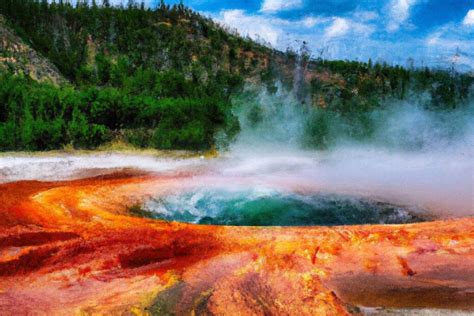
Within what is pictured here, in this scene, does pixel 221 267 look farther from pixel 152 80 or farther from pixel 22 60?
pixel 22 60

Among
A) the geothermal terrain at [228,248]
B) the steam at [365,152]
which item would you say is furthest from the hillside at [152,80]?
the geothermal terrain at [228,248]

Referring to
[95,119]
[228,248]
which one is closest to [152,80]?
[95,119]

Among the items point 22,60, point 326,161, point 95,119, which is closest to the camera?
point 326,161

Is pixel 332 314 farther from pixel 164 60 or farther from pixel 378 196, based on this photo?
pixel 164 60

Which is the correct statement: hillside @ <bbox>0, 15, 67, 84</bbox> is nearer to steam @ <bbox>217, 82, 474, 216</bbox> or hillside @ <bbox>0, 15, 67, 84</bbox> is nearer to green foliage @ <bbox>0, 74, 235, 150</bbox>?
green foliage @ <bbox>0, 74, 235, 150</bbox>

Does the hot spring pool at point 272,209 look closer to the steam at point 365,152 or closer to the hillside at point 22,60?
the steam at point 365,152

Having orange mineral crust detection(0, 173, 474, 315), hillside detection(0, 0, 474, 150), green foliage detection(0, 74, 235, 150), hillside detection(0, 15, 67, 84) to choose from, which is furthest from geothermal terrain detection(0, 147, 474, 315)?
hillside detection(0, 15, 67, 84)
